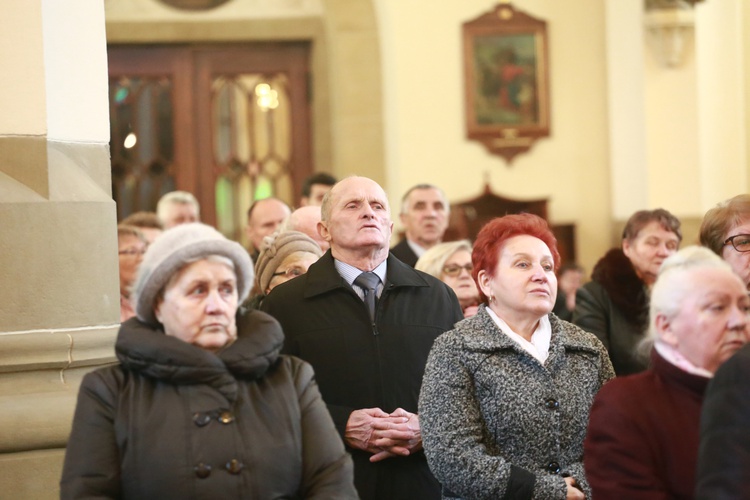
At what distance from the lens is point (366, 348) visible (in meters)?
3.88

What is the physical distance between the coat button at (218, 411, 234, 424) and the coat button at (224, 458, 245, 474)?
0.29ft

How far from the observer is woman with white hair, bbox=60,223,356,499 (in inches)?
107

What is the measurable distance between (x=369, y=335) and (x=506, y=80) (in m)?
6.24

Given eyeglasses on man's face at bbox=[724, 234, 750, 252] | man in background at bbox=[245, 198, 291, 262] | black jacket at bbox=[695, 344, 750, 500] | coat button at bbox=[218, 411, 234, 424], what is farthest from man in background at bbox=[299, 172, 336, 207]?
black jacket at bbox=[695, 344, 750, 500]

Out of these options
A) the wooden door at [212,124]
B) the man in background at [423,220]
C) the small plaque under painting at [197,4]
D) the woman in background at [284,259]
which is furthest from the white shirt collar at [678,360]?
the small plaque under painting at [197,4]

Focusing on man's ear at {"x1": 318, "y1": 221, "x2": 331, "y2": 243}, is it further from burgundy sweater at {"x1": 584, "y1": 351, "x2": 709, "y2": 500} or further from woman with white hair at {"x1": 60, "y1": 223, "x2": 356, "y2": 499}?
burgundy sweater at {"x1": 584, "y1": 351, "x2": 709, "y2": 500}

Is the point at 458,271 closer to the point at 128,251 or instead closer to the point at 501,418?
the point at 128,251

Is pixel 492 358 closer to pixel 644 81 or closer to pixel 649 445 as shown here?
pixel 649 445

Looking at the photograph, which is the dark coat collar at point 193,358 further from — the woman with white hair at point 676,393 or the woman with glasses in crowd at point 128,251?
the woman with glasses in crowd at point 128,251

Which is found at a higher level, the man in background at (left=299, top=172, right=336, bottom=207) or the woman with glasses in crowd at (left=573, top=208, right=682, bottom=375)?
the man in background at (left=299, top=172, right=336, bottom=207)

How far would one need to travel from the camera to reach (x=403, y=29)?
31.2 ft

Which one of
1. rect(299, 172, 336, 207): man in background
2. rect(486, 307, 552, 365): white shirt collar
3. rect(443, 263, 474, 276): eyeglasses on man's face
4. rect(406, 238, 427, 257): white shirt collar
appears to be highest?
rect(299, 172, 336, 207): man in background

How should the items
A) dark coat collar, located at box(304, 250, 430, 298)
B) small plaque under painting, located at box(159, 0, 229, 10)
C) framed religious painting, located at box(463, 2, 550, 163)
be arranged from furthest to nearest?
small plaque under painting, located at box(159, 0, 229, 10) → framed religious painting, located at box(463, 2, 550, 163) → dark coat collar, located at box(304, 250, 430, 298)

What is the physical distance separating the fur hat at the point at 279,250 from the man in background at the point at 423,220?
1.85m
